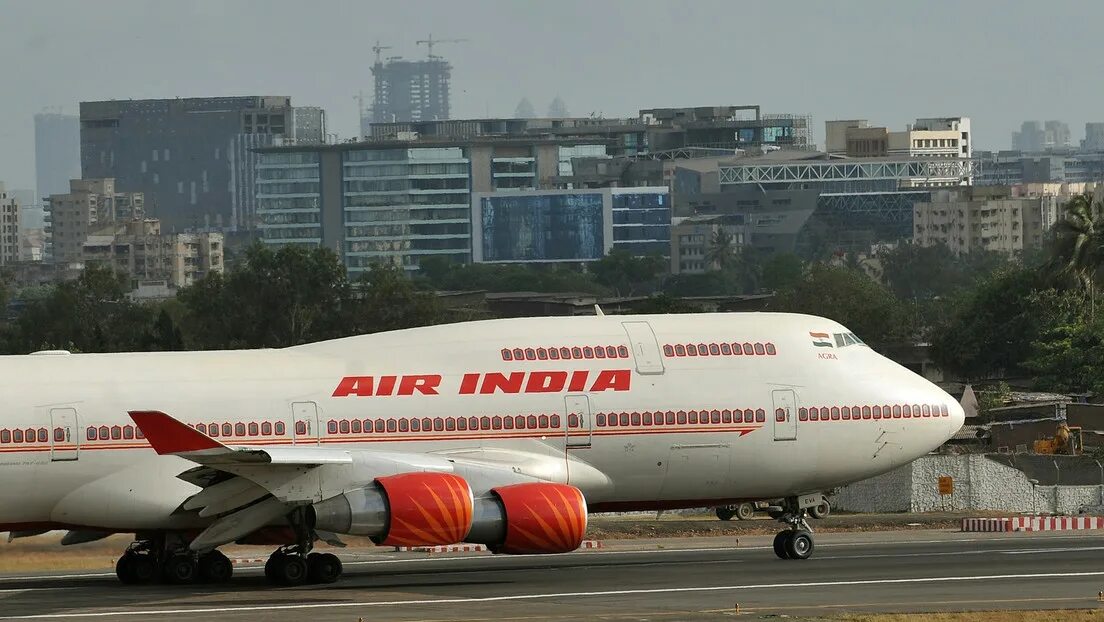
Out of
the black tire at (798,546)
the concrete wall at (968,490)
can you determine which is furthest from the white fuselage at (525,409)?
the concrete wall at (968,490)

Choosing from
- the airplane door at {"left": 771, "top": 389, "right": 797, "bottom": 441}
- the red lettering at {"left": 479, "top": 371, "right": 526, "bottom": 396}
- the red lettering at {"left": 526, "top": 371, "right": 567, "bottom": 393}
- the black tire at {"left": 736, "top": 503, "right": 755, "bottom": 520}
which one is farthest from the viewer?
the black tire at {"left": 736, "top": 503, "right": 755, "bottom": 520}

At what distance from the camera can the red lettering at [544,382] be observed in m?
39.8

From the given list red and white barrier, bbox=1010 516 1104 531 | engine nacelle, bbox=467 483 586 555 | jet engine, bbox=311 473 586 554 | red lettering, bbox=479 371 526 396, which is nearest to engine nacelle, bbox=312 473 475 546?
jet engine, bbox=311 473 586 554

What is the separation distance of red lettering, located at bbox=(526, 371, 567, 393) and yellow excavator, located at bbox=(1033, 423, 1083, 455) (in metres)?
35.5

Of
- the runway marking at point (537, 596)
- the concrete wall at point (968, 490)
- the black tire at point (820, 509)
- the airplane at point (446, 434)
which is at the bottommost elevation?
the concrete wall at point (968, 490)

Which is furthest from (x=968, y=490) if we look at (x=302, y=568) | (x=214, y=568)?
(x=214, y=568)

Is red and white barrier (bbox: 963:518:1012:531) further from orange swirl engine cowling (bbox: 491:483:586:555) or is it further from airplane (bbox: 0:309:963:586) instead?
orange swirl engine cowling (bbox: 491:483:586:555)

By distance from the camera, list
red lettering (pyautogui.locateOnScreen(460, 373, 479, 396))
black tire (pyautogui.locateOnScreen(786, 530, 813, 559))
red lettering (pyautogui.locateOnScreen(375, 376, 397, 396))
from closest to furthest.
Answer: red lettering (pyautogui.locateOnScreen(375, 376, 397, 396))
red lettering (pyautogui.locateOnScreen(460, 373, 479, 396))
black tire (pyautogui.locateOnScreen(786, 530, 813, 559))

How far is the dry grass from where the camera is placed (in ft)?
104

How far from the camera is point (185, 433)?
35.3 meters

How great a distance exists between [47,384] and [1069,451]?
143 feet

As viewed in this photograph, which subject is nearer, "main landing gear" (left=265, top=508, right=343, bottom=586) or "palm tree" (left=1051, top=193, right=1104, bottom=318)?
"main landing gear" (left=265, top=508, right=343, bottom=586)

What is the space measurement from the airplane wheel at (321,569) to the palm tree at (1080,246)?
8846 centimetres

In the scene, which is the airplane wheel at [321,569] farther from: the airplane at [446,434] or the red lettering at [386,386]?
the red lettering at [386,386]
